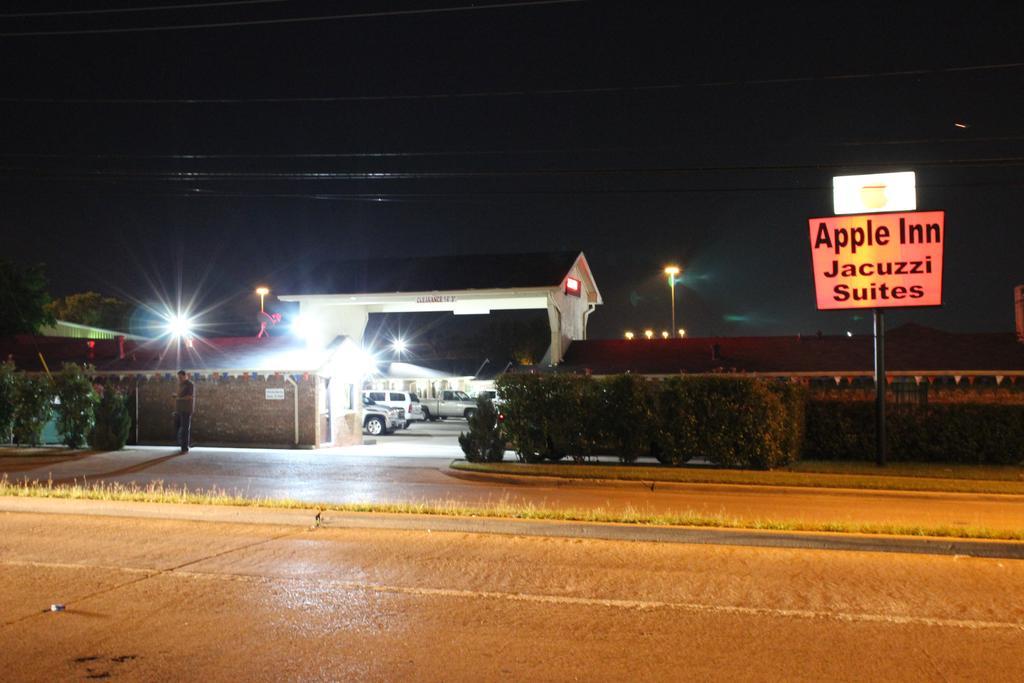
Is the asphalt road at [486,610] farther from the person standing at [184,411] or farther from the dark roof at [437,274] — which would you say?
the dark roof at [437,274]

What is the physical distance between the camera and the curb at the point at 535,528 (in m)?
9.76

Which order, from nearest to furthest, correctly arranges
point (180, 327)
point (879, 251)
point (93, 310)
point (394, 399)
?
→ point (879, 251), point (180, 327), point (394, 399), point (93, 310)

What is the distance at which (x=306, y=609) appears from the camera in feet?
23.7

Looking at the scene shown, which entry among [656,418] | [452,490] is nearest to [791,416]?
[656,418]

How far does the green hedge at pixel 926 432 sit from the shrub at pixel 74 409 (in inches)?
674

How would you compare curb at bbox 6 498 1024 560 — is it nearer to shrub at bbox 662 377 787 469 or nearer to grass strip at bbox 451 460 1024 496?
grass strip at bbox 451 460 1024 496

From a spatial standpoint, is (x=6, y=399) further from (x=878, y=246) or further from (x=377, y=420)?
(x=878, y=246)

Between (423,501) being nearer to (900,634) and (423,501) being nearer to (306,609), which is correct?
(306,609)

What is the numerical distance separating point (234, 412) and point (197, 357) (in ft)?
7.90

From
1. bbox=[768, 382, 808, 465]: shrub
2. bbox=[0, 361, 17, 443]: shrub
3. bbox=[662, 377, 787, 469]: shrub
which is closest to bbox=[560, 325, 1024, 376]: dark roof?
bbox=[768, 382, 808, 465]: shrub

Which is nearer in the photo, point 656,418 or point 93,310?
point 656,418

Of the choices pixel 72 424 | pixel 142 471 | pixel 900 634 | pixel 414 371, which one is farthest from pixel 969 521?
pixel 414 371

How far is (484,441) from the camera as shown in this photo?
19.3 metres

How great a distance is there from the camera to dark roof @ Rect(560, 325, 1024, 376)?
1091 inches
